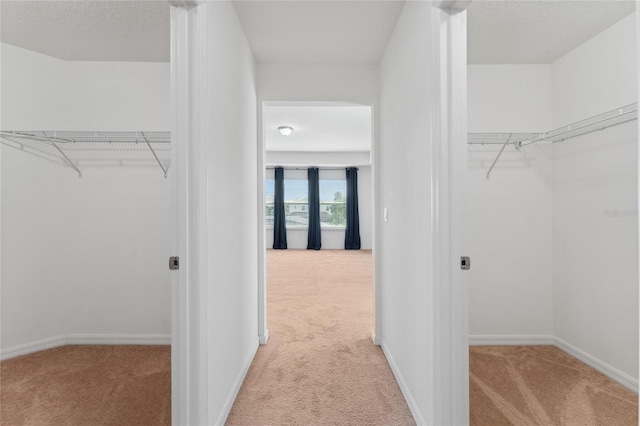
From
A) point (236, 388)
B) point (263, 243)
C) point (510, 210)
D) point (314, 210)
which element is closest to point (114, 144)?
point (263, 243)

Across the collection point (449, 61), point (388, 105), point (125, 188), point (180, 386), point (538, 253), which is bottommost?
point (180, 386)

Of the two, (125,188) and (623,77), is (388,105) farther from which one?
(125,188)

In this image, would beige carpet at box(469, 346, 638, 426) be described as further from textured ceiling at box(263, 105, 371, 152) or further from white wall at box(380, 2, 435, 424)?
textured ceiling at box(263, 105, 371, 152)

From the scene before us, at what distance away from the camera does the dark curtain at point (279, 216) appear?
8.05m

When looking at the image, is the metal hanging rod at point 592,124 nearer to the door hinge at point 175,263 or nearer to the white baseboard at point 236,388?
the door hinge at point 175,263

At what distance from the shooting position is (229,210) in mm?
1802

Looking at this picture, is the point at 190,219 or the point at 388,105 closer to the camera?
the point at 190,219

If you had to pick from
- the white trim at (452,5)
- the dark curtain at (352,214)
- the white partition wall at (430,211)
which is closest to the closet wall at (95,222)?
the white partition wall at (430,211)

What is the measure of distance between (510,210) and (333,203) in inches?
232

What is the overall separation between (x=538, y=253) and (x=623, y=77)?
1379mm

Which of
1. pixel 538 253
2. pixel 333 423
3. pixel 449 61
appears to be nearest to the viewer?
pixel 449 61

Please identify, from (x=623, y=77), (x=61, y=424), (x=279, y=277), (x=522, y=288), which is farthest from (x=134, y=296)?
(x=623, y=77)

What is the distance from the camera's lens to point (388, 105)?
2.33 m

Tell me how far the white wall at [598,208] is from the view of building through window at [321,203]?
19.5 ft
